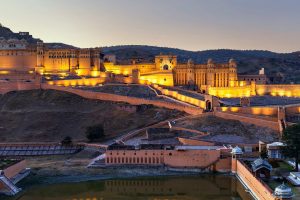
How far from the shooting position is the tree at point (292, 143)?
47.1 metres

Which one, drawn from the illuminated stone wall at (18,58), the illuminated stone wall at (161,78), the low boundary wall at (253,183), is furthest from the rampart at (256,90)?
the illuminated stone wall at (18,58)

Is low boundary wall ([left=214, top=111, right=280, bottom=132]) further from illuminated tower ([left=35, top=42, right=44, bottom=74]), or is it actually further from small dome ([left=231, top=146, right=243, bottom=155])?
illuminated tower ([left=35, top=42, right=44, bottom=74])

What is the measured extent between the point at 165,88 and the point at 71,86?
13.2 m

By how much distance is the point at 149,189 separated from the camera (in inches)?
1871

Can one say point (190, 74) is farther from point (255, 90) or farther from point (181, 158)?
point (181, 158)

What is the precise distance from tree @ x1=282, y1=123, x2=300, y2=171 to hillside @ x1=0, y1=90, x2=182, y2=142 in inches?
786

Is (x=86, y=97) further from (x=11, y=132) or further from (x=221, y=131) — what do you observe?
(x=221, y=131)

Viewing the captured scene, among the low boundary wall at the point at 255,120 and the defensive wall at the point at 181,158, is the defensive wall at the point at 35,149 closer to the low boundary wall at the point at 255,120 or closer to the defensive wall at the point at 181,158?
the defensive wall at the point at 181,158

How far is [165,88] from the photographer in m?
79.9

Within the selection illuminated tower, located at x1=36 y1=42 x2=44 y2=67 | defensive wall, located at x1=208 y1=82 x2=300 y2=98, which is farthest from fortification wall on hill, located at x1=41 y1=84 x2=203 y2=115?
defensive wall, located at x1=208 y1=82 x2=300 y2=98

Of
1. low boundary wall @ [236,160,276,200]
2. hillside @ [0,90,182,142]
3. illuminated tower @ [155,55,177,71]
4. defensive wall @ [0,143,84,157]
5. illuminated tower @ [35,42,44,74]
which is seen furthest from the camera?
illuminated tower @ [35,42,44,74]

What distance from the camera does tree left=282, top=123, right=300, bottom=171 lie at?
47.1 meters

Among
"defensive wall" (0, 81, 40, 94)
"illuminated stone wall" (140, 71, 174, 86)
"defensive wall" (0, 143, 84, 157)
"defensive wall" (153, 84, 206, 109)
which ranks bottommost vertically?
"defensive wall" (0, 143, 84, 157)

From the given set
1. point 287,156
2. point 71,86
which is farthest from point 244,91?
point 287,156
